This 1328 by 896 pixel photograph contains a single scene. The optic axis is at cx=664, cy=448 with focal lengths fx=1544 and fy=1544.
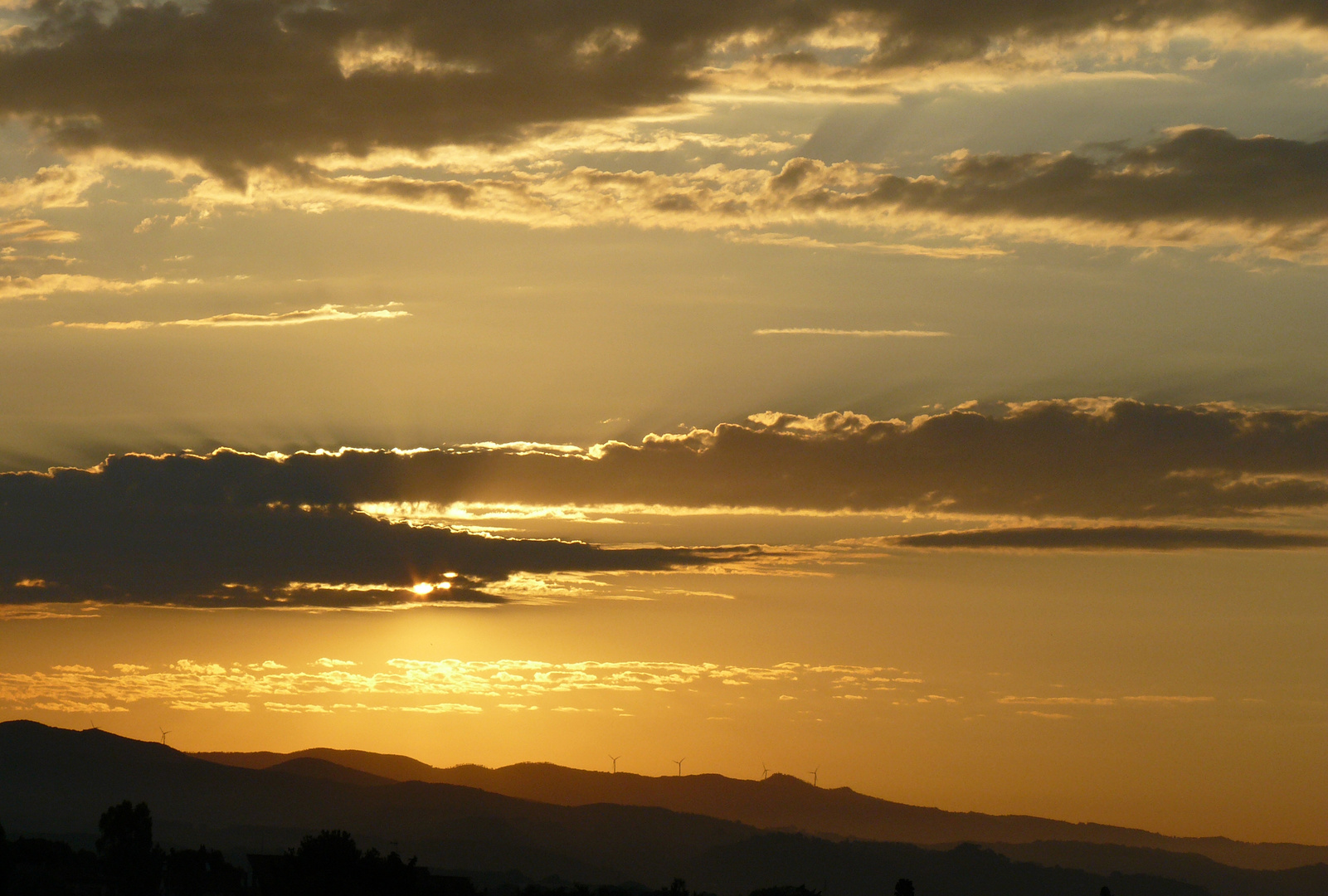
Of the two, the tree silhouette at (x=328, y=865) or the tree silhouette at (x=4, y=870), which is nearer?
the tree silhouette at (x=328, y=865)

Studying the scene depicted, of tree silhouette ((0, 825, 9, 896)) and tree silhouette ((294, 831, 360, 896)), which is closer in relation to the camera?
tree silhouette ((294, 831, 360, 896))

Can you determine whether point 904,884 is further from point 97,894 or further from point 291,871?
point 97,894

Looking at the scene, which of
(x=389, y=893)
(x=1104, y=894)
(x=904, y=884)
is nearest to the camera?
(x=389, y=893)

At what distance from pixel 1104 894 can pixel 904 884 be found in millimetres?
33751

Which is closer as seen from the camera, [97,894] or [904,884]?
[904,884]

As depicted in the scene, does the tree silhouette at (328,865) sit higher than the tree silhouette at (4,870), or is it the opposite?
the tree silhouette at (328,865)

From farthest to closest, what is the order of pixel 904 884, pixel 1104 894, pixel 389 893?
1. pixel 1104 894
2. pixel 904 884
3. pixel 389 893

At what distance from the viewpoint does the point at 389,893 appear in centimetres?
16712

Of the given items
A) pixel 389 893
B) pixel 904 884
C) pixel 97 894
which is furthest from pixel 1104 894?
pixel 97 894

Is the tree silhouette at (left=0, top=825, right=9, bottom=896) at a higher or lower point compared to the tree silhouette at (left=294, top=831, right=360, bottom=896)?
lower

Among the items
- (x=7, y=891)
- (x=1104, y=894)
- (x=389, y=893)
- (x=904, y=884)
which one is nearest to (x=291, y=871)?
(x=389, y=893)

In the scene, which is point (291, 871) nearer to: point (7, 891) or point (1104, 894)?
point (7, 891)

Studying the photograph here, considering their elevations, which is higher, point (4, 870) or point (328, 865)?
point (328, 865)

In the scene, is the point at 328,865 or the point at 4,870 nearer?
the point at 328,865
